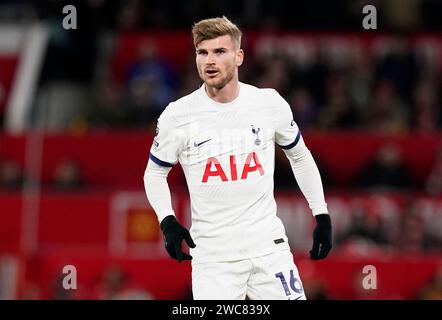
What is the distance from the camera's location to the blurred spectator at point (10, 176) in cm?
1428

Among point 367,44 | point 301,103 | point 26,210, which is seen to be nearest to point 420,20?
point 367,44

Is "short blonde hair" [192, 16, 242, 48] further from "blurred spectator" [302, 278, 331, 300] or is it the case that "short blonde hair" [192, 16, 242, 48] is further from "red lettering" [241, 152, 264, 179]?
"blurred spectator" [302, 278, 331, 300]

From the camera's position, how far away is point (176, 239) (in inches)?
300

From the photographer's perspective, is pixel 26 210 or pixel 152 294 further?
pixel 26 210

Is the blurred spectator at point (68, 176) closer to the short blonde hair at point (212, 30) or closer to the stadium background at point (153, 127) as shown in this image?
the stadium background at point (153, 127)

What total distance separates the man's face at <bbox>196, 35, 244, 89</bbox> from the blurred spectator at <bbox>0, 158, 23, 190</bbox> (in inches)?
276

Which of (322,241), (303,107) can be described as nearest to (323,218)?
(322,241)

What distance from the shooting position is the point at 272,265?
7.73 meters

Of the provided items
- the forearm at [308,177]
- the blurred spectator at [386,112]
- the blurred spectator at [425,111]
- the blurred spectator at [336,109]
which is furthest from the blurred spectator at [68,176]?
the forearm at [308,177]

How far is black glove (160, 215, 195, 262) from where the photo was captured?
759cm

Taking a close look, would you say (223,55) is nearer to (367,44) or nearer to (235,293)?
(235,293)

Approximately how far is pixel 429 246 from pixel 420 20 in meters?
5.21

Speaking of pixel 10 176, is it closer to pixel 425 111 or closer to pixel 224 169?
pixel 425 111

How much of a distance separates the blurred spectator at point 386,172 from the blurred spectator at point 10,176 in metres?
3.51
